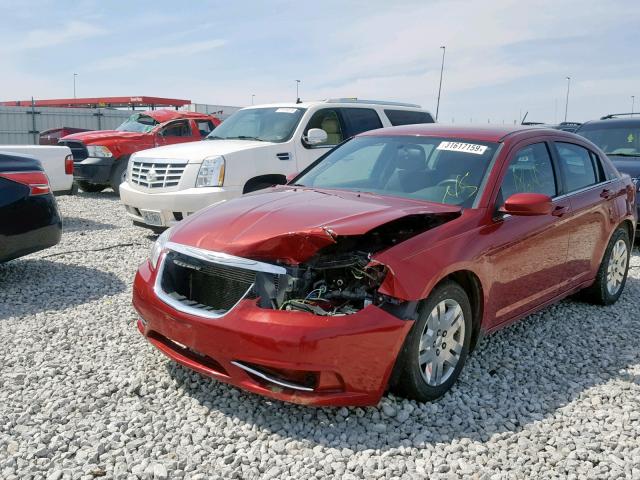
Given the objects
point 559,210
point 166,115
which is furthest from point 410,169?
point 166,115

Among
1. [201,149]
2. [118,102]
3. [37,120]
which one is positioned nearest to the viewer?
[201,149]

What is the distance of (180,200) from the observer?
733cm

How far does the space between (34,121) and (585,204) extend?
24944 mm

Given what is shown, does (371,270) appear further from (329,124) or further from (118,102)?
(118,102)

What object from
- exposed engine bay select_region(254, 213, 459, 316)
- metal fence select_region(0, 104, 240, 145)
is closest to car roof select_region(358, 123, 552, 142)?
exposed engine bay select_region(254, 213, 459, 316)

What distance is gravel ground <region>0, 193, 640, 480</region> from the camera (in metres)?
2.94

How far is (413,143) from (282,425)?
2403 millimetres

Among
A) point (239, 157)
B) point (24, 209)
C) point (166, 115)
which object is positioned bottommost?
point (24, 209)

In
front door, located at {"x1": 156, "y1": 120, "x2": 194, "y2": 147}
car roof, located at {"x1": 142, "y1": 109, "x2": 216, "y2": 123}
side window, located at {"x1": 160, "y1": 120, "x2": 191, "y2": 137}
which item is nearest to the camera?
front door, located at {"x1": 156, "y1": 120, "x2": 194, "y2": 147}

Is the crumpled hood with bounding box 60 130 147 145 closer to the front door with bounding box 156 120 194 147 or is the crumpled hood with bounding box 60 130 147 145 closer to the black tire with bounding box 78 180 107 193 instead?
the front door with bounding box 156 120 194 147

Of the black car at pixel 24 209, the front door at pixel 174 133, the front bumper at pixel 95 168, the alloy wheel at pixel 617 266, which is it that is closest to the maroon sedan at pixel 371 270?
the alloy wheel at pixel 617 266

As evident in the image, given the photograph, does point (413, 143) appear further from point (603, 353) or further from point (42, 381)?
point (42, 381)

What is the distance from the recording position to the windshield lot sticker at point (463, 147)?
4.37m

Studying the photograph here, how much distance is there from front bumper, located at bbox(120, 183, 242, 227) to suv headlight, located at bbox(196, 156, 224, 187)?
0.07 meters
